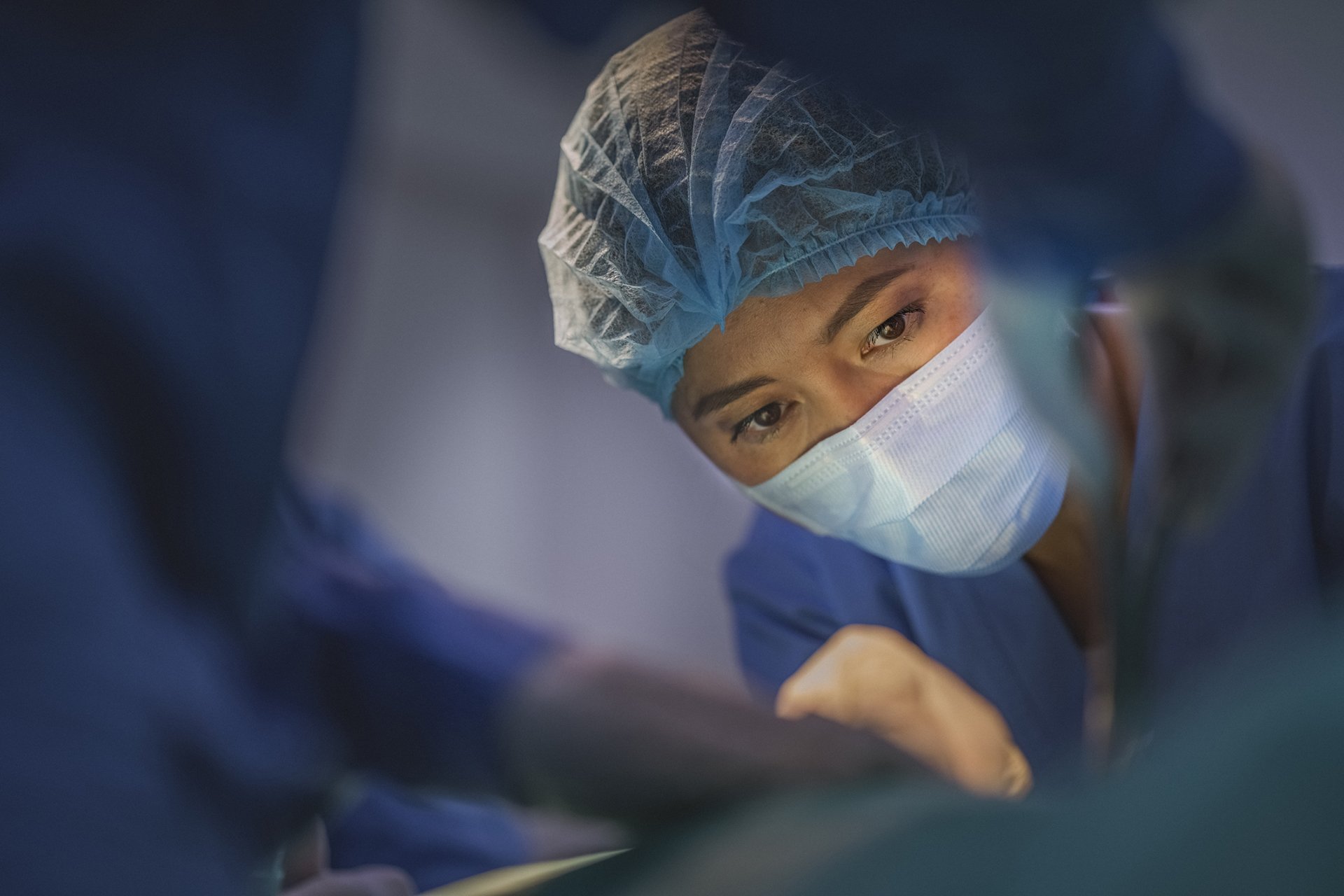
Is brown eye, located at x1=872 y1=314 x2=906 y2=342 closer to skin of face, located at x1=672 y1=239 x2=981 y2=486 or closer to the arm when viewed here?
skin of face, located at x1=672 y1=239 x2=981 y2=486

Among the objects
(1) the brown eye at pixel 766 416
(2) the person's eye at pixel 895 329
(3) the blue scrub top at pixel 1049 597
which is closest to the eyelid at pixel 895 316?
(2) the person's eye at pixel 895 329

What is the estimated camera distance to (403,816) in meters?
1.15

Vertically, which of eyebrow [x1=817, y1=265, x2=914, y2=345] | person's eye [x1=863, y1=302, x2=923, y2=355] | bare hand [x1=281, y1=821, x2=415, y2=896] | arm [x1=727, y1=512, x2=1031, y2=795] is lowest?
bare hand [x1=281, y1=821, x2=415, y2=896]

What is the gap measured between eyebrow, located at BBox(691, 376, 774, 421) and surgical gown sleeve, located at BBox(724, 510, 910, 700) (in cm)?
25

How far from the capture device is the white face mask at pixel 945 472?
88cm

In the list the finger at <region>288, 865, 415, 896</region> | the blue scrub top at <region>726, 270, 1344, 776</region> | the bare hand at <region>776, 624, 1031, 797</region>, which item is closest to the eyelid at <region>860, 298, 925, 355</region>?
the blue scrub top at <region>726, 270, 1344, 776</region>

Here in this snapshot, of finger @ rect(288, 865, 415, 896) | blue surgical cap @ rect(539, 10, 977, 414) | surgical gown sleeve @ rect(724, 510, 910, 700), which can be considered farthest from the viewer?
surgical gown sleeve @ rect(724, 510, 910, 700)

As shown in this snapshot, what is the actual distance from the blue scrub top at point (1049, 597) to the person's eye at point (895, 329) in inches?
9.1

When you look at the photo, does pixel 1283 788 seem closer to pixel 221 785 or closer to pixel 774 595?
pixel 221 785

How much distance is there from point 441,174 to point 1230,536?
0.99 m

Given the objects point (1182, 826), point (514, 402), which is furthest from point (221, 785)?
point (514, 402)

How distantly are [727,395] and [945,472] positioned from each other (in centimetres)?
23

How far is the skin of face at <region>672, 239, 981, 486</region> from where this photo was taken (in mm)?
841

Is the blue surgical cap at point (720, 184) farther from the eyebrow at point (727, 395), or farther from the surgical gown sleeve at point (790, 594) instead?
→ the surgical gown sleeve at point (790, 594)
